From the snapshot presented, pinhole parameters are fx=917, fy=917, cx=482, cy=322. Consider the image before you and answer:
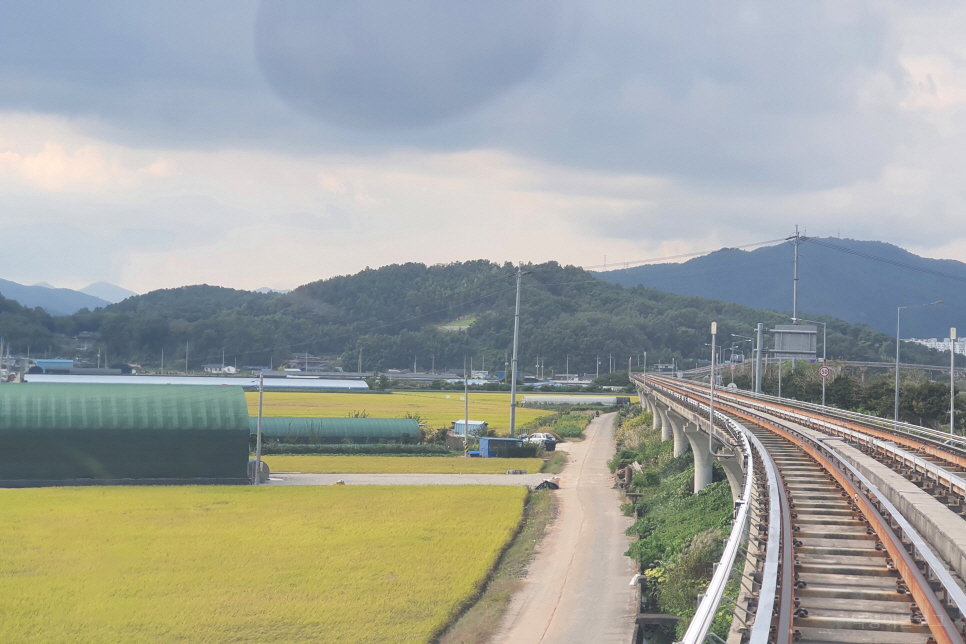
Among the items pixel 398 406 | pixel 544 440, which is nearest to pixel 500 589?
pixel 544 440

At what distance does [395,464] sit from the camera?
6612 cm

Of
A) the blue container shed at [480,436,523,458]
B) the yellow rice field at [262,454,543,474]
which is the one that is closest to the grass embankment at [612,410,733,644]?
the yellow rice field at [262,454,543,474]

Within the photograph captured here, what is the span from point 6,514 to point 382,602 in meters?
22.8

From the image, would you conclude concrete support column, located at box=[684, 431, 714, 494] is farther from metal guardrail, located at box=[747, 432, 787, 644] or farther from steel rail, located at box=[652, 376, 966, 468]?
metal guardrail, located at box=[747, 432, 787, 644]

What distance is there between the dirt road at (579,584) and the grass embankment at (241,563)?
1948 mm

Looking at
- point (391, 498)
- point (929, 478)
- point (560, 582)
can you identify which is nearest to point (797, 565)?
point (929, 478)

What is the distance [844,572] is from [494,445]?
6080cm

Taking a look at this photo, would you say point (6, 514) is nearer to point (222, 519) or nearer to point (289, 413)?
point (222, 519)

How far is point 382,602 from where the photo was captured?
84.9ft

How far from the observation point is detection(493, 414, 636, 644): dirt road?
24141mm

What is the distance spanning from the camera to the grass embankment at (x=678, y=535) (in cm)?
2434

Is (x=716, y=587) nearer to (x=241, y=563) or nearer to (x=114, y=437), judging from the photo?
(x=241, y=563)

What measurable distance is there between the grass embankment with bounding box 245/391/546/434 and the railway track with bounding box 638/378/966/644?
71558mm

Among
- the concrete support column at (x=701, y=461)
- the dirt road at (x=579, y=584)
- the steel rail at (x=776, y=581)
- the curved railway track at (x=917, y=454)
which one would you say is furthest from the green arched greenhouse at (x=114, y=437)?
the steel rail at (x=776, y=581)
